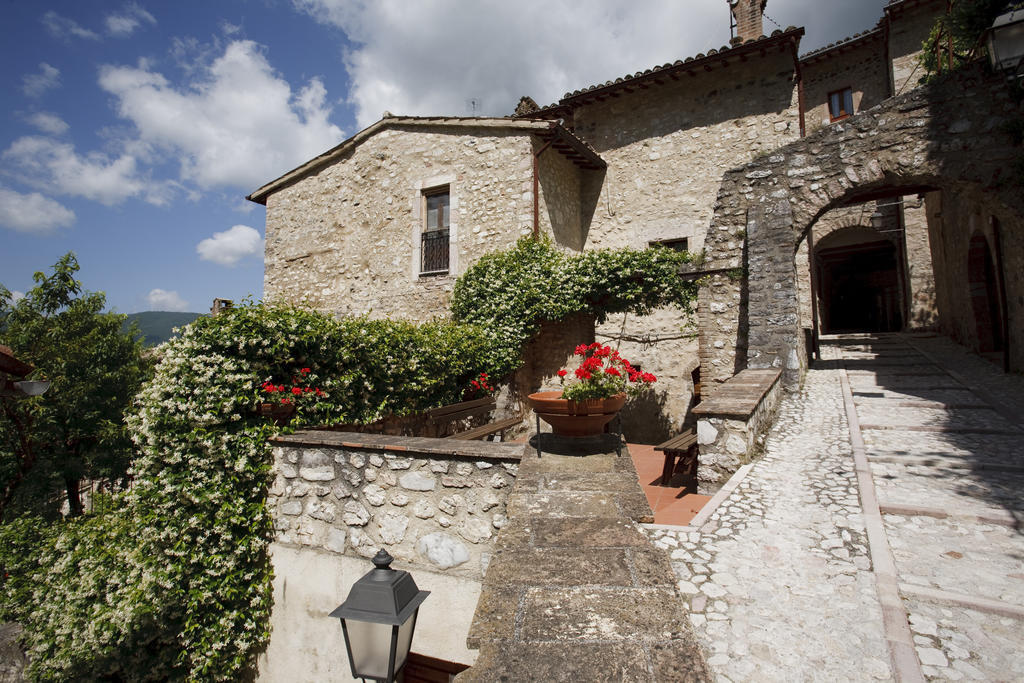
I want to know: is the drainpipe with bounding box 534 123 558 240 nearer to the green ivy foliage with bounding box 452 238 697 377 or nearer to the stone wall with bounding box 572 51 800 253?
the green ivy foliage with bounding box 452 238 697 377

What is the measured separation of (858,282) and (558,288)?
20812 mm

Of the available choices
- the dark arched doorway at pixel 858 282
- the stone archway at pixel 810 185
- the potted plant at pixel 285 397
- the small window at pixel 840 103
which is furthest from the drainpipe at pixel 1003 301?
the potted plant at pixel 285 397

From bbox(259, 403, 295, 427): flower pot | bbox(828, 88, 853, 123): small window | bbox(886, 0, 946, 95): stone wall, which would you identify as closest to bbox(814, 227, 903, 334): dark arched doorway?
bbox(828, 88, 853, 123): small window

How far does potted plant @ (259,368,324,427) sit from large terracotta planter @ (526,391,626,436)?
88.3 inches

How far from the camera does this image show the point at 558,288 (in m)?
8.36

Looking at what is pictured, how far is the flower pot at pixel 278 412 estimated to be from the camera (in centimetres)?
425

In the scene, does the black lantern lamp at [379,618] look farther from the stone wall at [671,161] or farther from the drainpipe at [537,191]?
the stone wall at [671,161]

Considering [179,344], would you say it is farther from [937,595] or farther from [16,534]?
[16,534]

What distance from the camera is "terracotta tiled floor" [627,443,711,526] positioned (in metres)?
3.44

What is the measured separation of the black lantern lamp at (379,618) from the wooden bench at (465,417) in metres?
3.68

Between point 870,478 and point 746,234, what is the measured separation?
4504 millimetres

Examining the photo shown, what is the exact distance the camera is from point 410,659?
3658mm

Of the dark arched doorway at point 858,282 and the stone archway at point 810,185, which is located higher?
the dark arched doorway at point 858,282

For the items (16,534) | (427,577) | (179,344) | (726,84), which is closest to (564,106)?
(726,84)
